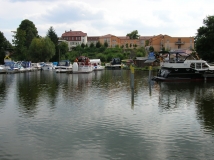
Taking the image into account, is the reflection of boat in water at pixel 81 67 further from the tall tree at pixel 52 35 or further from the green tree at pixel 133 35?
the green tree at pixel 133 35

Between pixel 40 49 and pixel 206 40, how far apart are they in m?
47.8

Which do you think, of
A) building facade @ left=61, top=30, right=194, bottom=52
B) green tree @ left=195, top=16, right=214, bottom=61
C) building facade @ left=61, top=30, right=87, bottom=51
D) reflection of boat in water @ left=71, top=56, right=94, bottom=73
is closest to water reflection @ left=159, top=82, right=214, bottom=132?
green tree @ left=195, top=16, right=214, bottom=61

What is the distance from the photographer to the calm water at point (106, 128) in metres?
11.9

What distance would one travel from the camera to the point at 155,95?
26781 mm

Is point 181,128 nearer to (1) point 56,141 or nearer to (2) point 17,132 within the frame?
(1) point 56,141

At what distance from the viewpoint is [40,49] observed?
86125 millimetres

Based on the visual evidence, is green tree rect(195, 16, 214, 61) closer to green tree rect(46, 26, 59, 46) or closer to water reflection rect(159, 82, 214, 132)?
water reflection rect(159, 82, 214, 132)

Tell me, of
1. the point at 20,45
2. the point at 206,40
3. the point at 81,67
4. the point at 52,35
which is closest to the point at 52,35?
the point at 52,35

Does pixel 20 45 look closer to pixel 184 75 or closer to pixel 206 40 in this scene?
pixel 206 40

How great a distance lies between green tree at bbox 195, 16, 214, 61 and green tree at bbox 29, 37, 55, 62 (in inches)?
1764

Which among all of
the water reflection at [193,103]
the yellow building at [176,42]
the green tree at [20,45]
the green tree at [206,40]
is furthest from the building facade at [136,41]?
the water reflection at [193,103]

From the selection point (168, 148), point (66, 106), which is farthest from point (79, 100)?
point (168, 148)

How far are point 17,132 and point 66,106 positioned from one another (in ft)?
22.2

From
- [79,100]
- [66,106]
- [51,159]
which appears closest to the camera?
[51,159]
